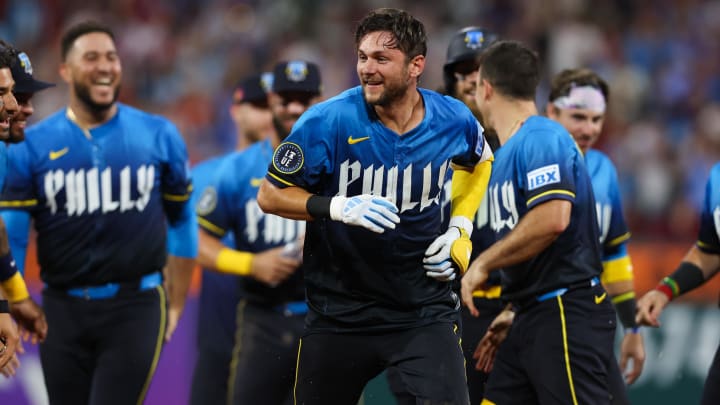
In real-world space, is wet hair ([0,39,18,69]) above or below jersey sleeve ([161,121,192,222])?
above

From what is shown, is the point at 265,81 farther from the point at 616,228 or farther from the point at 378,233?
the point at 378,233

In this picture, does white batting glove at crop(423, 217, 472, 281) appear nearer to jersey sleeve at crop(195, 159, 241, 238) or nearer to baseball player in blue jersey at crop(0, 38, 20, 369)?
baseball player in blue jersey at crop(0, 38, 20, 369)

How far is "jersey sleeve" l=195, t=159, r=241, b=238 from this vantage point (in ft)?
25.9

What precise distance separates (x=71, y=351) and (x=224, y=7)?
11660mm

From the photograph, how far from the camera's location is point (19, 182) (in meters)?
6.80

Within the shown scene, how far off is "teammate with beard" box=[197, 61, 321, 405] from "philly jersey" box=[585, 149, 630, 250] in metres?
1.98

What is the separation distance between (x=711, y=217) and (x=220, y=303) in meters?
3.89

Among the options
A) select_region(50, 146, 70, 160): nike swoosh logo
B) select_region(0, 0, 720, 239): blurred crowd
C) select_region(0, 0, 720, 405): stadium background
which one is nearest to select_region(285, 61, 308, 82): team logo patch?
select_region(50, 146, 70, 160): nike swoosh logo

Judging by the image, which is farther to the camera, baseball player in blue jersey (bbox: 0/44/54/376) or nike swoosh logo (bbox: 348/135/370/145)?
baseball player in blue jersey (bbox: 0/44/54/376)

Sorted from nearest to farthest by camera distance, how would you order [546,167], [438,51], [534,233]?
1. [534,233]
2. [546,167]
3. [438,51]

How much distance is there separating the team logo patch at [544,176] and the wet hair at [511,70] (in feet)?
2.10

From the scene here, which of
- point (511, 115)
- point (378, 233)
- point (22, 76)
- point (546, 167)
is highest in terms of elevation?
point (22, 76)

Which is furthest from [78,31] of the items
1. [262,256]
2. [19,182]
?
[262,256]

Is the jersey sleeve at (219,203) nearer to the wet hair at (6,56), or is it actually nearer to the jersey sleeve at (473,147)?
the wet hair at (6,56)
